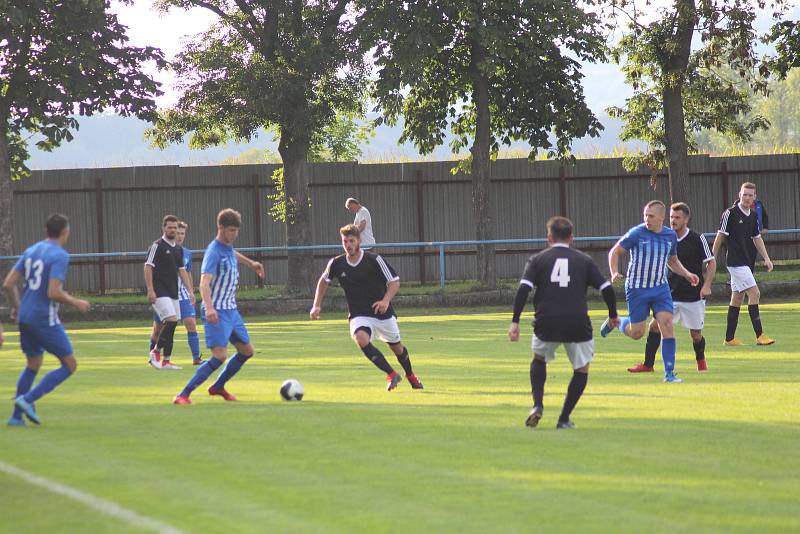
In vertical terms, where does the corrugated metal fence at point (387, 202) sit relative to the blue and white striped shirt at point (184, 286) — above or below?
above

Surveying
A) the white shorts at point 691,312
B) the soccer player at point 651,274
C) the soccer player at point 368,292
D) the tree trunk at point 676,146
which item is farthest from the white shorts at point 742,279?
the tree trunk at point 676,146

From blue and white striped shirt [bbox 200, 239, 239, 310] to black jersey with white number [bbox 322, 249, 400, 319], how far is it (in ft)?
4.23

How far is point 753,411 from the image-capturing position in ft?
36.7

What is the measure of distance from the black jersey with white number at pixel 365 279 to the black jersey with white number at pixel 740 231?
6568 millimetres

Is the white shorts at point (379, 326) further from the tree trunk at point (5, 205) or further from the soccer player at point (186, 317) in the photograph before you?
the tree trunk at point (5, 205)

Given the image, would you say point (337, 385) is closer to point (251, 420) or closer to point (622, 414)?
point (251, 420)

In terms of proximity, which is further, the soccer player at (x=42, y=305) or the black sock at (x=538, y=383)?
the soccer player at (x=42, y=305)

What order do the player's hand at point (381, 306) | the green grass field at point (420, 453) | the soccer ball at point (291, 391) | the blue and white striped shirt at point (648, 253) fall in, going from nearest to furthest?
the green grass field at point (420, 453), the soccer ball at point (291, 391), the player's hand at point (381, 306), the blue and white striped shirt at point (648, 253)

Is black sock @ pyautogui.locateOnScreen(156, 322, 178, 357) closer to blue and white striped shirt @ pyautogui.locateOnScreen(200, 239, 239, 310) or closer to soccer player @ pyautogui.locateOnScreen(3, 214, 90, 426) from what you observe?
blue and white striped shirt @ pyautogui.locateOnScreen(200, 239, 239, 310)

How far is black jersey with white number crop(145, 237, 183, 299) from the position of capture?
1684 cm

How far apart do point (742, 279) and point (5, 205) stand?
60.2 feet

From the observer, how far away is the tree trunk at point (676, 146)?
104ft

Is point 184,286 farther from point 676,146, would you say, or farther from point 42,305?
point 676,146

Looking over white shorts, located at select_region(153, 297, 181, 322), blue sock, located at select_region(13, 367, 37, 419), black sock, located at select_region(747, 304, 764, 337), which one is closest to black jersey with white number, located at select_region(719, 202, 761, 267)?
black sock, located at select_region(747, 304, 764, 337)
